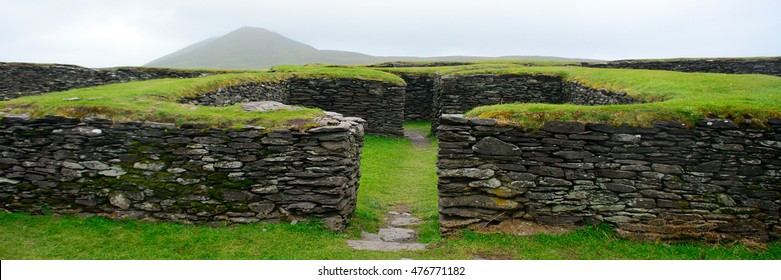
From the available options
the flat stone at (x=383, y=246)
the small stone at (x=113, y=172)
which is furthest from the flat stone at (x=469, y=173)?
the small stone at (x=113, y=172)

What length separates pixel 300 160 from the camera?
903 centimetres

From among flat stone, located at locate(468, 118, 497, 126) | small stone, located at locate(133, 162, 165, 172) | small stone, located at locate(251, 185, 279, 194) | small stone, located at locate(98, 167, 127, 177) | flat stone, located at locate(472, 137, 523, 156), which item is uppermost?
flat stone, located at locate(468, 118, 497, 126)

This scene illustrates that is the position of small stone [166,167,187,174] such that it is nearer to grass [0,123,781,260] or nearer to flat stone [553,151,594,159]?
grass [0,123,781,260]

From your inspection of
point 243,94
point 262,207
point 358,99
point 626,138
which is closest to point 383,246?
point 262,207

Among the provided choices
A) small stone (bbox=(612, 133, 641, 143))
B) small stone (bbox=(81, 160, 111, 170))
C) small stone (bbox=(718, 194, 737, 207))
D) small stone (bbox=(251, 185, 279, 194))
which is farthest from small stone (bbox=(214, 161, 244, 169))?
small stone (bbox=(718, 194, 737, 207))

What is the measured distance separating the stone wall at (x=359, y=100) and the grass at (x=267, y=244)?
480 inches

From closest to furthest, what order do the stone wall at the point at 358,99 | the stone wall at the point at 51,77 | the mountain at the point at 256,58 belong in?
the stone wall at the point at 358,99 → the stone wall at the point at 51,77 → the mountain at the point at 256,58

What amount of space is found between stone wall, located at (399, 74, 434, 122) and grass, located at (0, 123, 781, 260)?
18117mm

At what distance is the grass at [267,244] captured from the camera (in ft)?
25.2

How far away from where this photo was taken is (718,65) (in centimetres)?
2641

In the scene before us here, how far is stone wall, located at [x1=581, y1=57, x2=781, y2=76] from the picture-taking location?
2539 centimetres

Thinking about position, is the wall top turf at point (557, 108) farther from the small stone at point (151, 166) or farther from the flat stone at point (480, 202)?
the flat stone at point (480, 202)

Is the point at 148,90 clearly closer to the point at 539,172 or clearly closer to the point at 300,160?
the point at 300,160

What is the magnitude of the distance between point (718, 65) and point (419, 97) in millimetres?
15693
